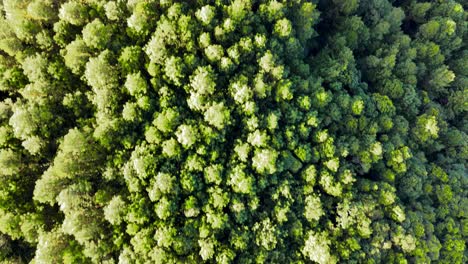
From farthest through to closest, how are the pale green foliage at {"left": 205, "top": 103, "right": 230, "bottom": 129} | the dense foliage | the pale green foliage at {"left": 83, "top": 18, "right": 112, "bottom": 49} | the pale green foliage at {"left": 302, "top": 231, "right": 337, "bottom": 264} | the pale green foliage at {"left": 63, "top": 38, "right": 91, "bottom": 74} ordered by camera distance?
1. the pale green foliage at {"left": 302, "top": 231, "right": 337, "bottom": 264}
2. the pale green foliage at {"left": 205, "top": 103, "right": 230, "bottom": 129}
3. the pale green foliage at {"left": 63, "top": 38, "right": 91, "bottom": 74}
4. the pale green foliage at {"left": 83, "top": 18, "right": 112, "bottom": 49}
5. the dense foliage

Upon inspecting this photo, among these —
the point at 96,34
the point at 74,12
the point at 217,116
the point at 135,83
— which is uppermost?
the point at 74,12

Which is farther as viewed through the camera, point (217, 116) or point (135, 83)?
point (217, 116)

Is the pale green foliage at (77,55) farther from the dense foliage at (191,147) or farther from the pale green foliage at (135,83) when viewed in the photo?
the pale green foliage at (135,83)

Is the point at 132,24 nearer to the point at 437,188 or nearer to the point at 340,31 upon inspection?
the point at 340,31

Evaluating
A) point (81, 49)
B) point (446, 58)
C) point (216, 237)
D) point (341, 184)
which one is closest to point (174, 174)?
point (216, 237)

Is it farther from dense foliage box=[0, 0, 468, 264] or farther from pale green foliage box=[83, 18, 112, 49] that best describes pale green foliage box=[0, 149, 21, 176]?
pale green foliage box=[83, 18, 112, 49]

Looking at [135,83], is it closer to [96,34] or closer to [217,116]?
[96,34]

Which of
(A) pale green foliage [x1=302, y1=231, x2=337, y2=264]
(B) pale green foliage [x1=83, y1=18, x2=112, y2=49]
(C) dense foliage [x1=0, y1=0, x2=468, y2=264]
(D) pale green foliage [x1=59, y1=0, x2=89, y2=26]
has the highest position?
(D) pale green foliage [x1=59, y1=0, x2=89, y2=26]

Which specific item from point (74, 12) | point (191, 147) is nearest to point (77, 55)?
point (74, 12)

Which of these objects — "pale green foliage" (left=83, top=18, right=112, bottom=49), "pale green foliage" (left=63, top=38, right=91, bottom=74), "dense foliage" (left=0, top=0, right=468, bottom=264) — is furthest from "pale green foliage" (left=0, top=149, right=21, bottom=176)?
"pale green foliage" (left=83, top=18, right=112, bottom=49)
